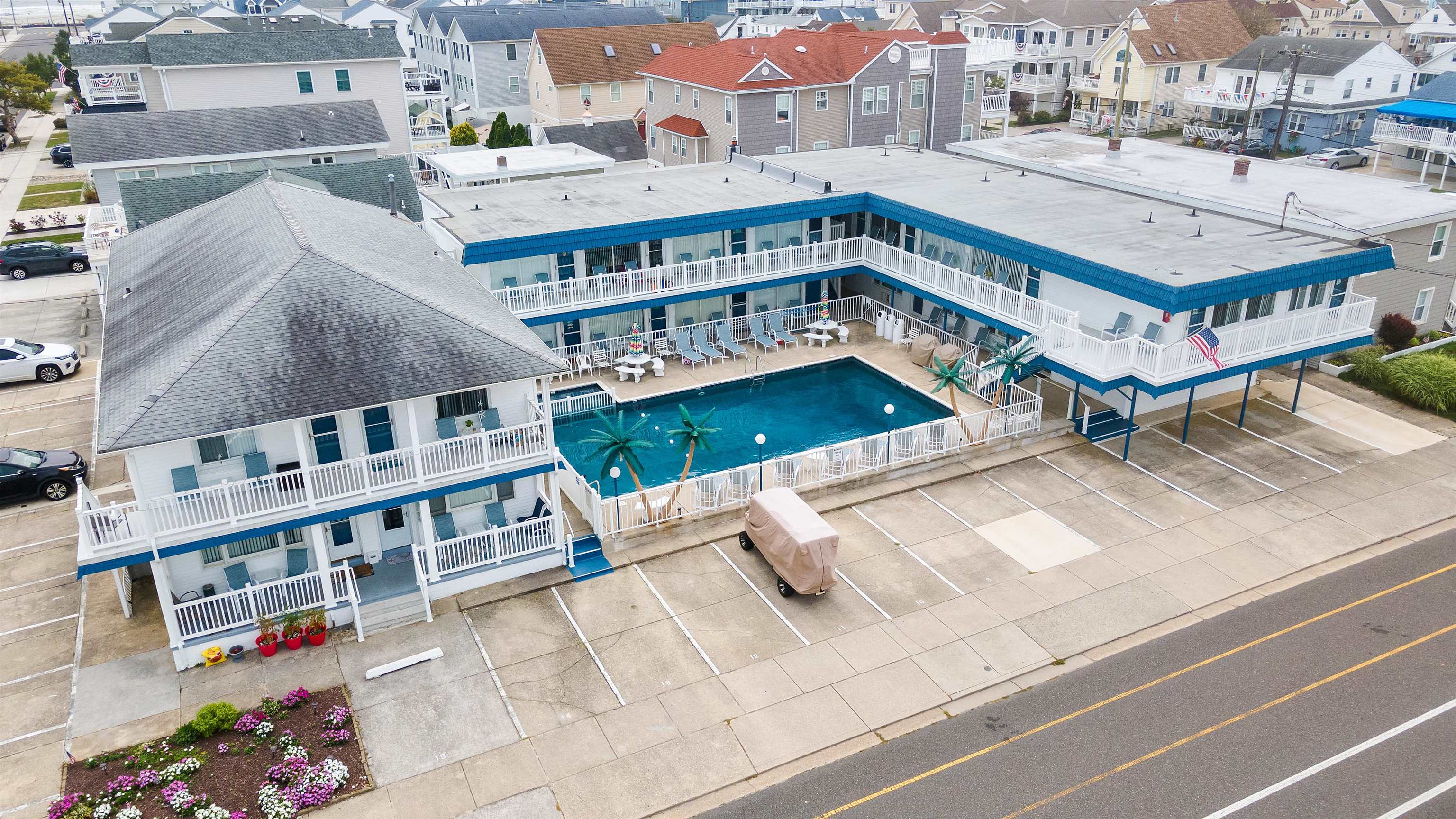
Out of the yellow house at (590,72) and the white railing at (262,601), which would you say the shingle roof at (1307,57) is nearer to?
the yellow house at (590,72)

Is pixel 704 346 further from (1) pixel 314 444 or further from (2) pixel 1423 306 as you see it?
(2) pixel 1423 306

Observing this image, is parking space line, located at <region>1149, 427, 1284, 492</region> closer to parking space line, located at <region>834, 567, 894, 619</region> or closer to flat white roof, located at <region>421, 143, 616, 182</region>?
parking space line, located at <region>834, 567, 894, 619</region>

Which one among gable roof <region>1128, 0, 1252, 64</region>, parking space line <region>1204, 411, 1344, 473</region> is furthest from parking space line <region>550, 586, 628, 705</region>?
gable roof <region>1128, 0, 1252, 64</region>

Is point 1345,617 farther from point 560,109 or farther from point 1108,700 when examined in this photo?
point 560,109

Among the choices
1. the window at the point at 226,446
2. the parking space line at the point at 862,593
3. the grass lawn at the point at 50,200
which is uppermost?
the window at the point at 226,446

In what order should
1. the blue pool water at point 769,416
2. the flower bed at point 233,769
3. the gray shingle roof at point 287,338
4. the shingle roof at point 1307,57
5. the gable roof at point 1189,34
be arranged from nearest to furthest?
the flower bed at point 233,769
the gray shingle roof at point 287,338
the blue pool water at point 769,416
the shingle roof at point 1307,57
the gable roof at point 1189,34

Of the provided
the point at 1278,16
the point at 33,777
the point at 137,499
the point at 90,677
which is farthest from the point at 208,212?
the point at 1278,16

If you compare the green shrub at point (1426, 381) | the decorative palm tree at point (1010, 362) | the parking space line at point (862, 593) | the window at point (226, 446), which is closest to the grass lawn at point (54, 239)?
the window at point (226, 446)
